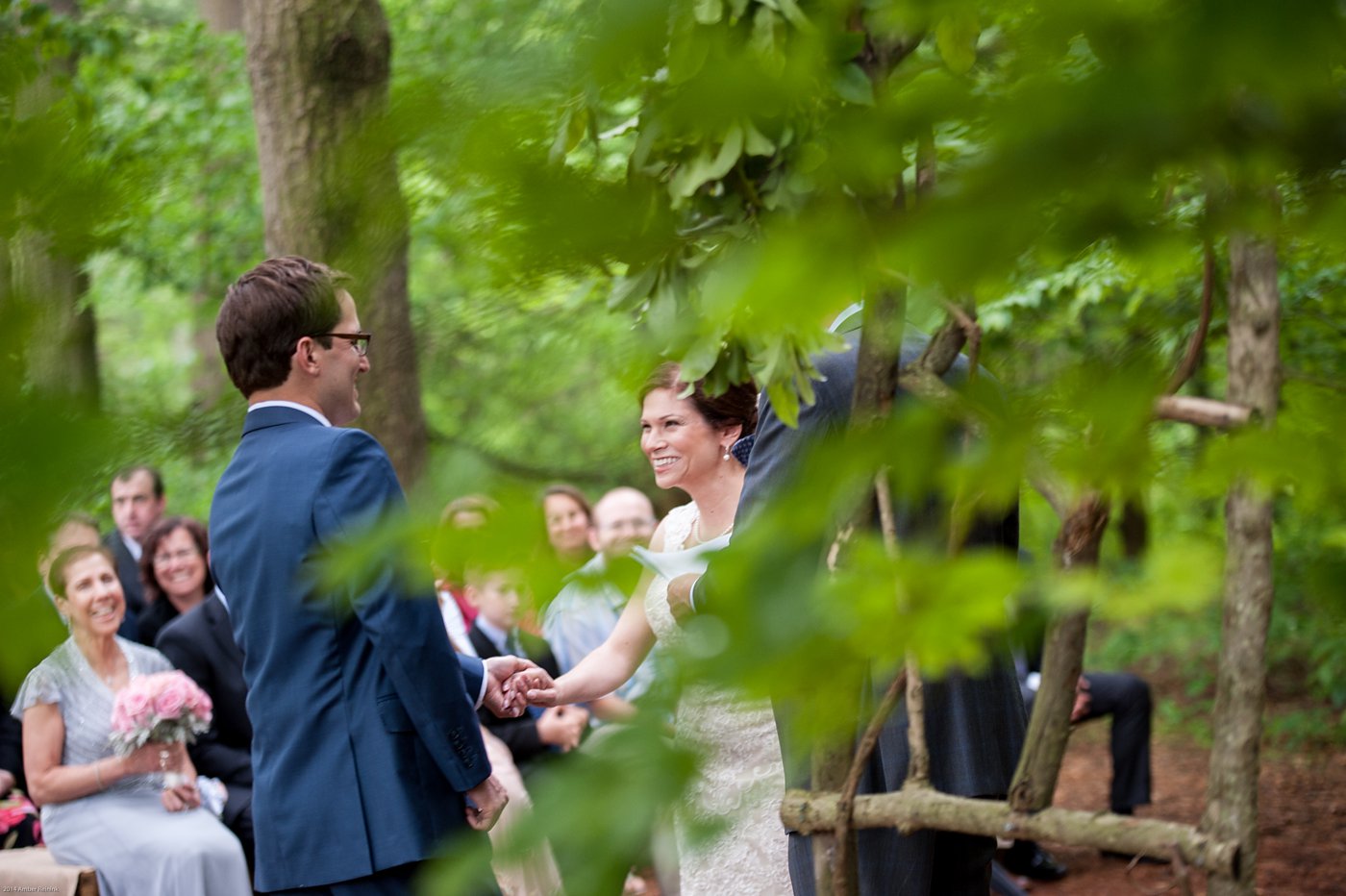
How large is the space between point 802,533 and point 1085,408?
21cm

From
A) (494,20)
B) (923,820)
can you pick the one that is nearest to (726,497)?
(923,820)

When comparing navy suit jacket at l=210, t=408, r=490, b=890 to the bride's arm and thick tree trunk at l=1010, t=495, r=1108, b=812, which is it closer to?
the bride's arm

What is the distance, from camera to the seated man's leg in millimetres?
7332

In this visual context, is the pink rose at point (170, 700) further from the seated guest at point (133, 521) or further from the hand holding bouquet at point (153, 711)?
the seated guest at point (133, 521)

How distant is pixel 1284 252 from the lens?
1.14m

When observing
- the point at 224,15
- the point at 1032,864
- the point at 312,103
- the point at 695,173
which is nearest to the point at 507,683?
the point at 312,103

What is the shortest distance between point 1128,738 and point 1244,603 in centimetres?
665

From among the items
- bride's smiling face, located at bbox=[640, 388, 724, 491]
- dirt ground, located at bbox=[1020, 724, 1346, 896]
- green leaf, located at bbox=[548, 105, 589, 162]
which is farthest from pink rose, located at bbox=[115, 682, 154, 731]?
green leaf, located at bbox=[548, 105, 589, 162]

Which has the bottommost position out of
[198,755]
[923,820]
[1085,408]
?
[198,755]

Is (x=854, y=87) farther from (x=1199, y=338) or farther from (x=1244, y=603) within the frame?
(x=1244, y=603)

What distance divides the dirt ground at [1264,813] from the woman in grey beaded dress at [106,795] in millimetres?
3247

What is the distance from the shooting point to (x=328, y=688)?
304 centimetres

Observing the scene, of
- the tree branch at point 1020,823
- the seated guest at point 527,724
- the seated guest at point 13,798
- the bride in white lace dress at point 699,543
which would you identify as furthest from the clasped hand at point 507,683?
the seated guest at point 13,798

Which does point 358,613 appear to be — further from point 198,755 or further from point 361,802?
point 198,755
